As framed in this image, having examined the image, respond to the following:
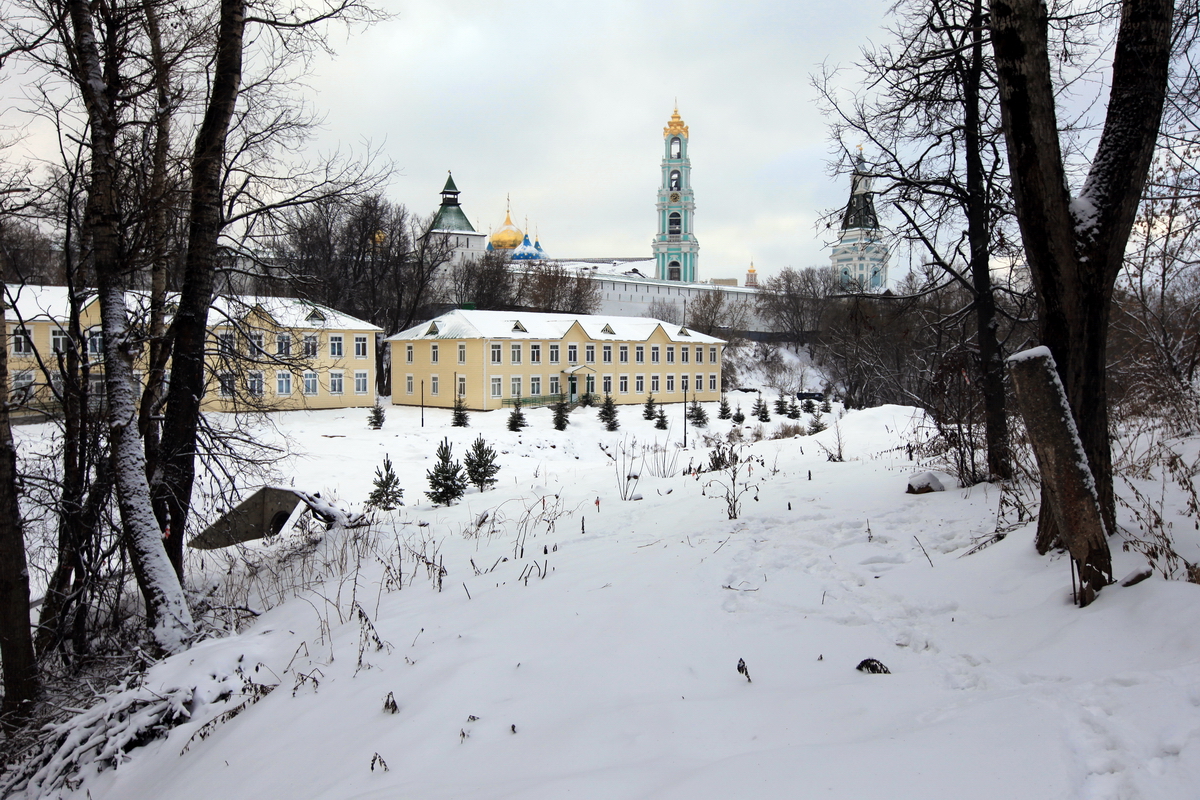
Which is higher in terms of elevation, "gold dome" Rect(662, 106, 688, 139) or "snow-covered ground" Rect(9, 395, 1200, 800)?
"gold dome" Rect(662, 106, 688, 139)

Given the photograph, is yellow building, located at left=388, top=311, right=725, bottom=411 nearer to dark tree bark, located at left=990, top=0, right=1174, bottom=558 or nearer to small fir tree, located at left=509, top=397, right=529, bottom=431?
small fir tree, located at left=509, top=397, right=529, bottom=431

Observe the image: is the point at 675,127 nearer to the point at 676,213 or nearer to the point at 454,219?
the point at 676,213

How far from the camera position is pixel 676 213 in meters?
95.4

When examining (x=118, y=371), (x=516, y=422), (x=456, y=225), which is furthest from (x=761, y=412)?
(x=456, y=225)

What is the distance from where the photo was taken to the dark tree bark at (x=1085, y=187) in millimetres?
3850

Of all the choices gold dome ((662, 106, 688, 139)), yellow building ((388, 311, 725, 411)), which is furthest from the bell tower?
yellow building ((388, 311, 725, 411))

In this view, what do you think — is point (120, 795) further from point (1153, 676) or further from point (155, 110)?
point (155, 110)

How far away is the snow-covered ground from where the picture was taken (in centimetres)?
228

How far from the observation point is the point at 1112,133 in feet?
12.9

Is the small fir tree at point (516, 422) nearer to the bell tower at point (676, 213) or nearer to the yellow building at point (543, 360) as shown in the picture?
the yellow building at point (543, 360)

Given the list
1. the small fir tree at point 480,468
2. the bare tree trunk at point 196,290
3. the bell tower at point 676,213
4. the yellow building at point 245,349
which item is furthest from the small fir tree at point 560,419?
the bell tower at point 676,213

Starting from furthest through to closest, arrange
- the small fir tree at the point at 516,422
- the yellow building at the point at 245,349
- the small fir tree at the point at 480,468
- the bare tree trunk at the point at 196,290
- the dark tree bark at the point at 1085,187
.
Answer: the small fir tree at the point at 516,422 < the small fir tree at the point at 480,468 < the bare tree trunk at the point at 196,290 < the yellow building at the point at 245,349 < the dark tree bark at the point at 1085,187

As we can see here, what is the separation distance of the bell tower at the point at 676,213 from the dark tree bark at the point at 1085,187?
8899 centimetres

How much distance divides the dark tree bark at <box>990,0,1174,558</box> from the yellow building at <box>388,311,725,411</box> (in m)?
34.4
